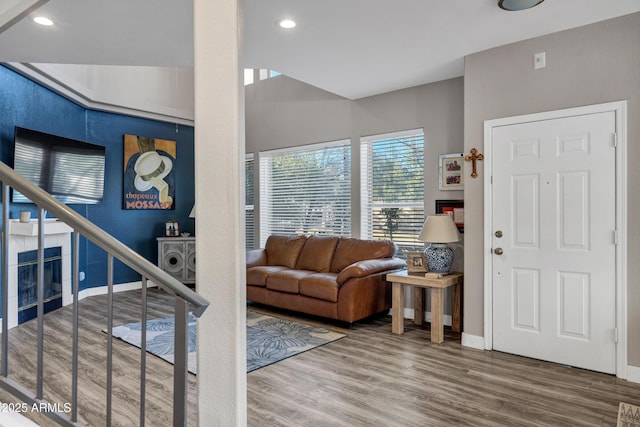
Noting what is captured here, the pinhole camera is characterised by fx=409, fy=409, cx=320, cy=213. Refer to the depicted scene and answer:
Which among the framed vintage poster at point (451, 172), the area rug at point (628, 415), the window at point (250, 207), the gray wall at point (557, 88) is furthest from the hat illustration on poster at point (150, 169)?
the area rug at point (628, 415)

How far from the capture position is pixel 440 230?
391 cm

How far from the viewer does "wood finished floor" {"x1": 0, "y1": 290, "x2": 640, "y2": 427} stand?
96.0 inches

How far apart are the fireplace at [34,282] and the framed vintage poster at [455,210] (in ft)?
15.2

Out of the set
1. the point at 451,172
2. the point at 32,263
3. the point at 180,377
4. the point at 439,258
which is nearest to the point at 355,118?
the point at 451,172

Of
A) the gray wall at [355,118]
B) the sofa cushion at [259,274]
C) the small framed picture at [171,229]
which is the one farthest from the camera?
the small framed picture at [171,229]

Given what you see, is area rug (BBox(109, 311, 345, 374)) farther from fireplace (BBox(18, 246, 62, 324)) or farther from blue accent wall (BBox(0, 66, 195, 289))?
blue accent wall (BBox(0, 66, 195, 289))

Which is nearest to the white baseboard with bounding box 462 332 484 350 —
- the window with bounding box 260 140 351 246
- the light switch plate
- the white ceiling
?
the window with bounding box 260 140 351 246

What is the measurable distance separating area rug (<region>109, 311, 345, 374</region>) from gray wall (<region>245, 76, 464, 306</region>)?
159cm

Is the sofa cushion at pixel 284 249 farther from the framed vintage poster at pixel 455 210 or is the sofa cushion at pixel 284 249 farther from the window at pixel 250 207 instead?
the framed vintage poster at pixel 455 210

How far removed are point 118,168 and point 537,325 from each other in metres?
5.88

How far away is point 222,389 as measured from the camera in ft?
5.67

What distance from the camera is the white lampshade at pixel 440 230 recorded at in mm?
3896

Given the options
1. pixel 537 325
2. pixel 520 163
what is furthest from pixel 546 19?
pixel 537 325

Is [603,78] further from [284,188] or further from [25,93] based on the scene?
[25,93]
